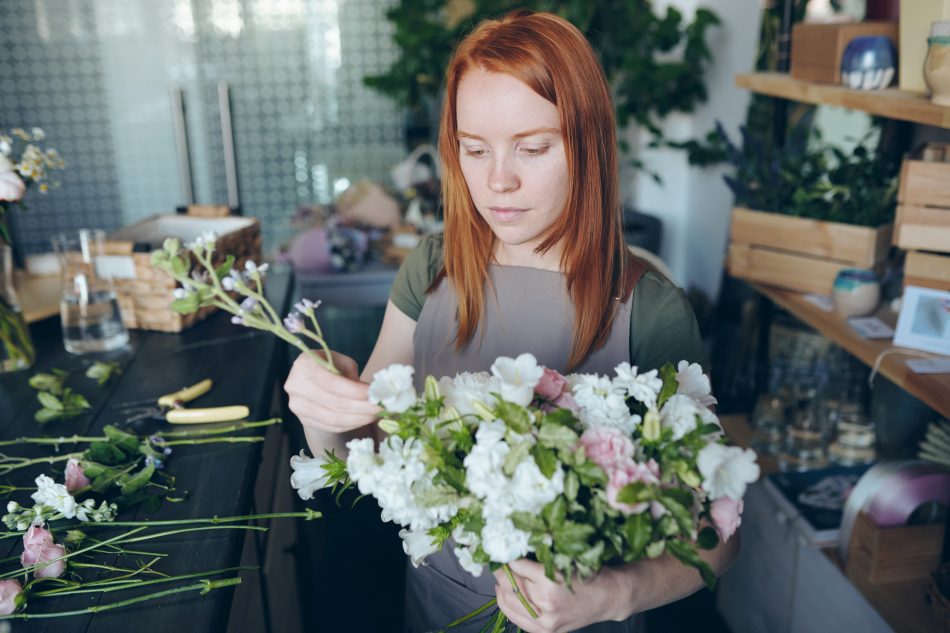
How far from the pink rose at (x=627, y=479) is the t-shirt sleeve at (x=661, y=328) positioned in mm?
486

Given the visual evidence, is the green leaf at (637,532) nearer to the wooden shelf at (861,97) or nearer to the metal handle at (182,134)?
the wooden shelf at (861,97)

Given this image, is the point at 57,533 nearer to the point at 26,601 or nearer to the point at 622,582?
the point at 26,601

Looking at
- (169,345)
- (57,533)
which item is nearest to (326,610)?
(169,345)

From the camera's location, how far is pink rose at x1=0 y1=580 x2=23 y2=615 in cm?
96

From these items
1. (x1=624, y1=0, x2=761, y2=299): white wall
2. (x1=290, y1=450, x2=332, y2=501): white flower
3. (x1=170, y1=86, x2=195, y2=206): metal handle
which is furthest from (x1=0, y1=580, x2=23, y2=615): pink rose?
(x1=624, y1=0, x2=761, y2=299): white wall

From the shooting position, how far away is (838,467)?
2090 millimetres

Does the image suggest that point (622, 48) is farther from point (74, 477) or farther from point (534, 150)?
point (74, 477)

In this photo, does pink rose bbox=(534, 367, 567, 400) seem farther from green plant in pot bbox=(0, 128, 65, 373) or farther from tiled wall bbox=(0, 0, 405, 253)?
tiled wall bbox=(0, 0, 405, 253)

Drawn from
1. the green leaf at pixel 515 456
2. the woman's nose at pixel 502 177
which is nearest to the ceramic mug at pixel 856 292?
the woman's nose at pixel 502 177

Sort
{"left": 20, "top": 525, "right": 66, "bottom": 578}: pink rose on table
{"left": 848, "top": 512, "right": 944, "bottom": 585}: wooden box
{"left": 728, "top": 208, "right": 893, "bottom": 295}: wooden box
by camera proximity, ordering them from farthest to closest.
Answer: {"left": 728, "top": 208, "right": 893, "bottom": 295}: wooden box < {"left": 848, "top": 512, "right": 944, "bottom": 585}: wooden box < {"left": 20, "top": 525, "right": 66, "bottom": 578}: pink rose on table

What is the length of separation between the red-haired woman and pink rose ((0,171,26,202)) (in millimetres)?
801

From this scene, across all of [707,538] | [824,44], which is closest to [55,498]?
[707,538]

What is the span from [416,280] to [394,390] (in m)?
0.68

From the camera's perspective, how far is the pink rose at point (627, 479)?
0.81 m
